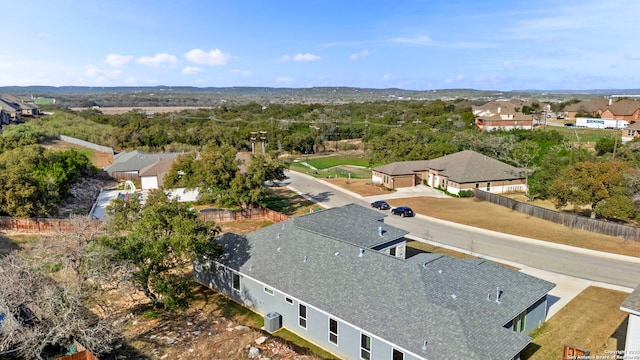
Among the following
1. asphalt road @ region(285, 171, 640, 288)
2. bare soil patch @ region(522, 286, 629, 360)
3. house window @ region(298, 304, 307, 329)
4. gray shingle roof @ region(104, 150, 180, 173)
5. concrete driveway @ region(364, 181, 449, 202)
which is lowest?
concrete driveway @ region(364, 181, 449, 202)

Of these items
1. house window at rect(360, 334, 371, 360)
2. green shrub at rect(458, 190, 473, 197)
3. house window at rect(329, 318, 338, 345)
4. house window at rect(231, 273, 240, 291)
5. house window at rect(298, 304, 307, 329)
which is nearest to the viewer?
house window at rect(360, 334, 371, 360)

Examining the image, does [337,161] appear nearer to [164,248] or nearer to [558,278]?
[558,278]

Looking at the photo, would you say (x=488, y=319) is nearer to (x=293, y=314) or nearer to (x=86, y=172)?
Answer: (x=293, y=314)

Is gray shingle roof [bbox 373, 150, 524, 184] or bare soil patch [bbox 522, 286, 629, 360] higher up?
gray shingle roof [bbox 373, 150, 524, 184]

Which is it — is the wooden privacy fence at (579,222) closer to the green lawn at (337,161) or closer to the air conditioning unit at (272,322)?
the air conditioning unit at (272,322)

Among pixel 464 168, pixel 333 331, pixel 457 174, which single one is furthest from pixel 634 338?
pixel 464 168

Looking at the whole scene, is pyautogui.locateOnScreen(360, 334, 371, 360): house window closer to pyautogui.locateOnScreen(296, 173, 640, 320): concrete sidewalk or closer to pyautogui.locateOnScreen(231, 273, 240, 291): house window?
pyautogui.locateOnScreen(231, 273, 240, 291): house window

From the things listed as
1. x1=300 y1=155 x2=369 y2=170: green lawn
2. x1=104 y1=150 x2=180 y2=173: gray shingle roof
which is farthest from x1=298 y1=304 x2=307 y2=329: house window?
x1=300 y1=155 x2=369 y2=170: green lawn

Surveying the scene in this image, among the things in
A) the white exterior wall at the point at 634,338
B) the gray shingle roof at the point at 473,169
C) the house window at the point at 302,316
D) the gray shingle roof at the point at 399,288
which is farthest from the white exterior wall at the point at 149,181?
the white exterior wall at the point at 634,338
